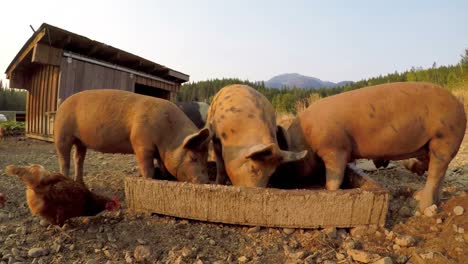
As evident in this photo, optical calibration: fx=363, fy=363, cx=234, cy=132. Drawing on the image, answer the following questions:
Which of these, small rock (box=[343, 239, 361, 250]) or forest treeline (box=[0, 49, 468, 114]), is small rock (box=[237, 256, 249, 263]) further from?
forest treeline (box=[0, 49, 468, 114])

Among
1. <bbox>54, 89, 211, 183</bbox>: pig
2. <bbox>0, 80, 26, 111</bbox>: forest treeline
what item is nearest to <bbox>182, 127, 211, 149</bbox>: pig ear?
<bbox>54, 89, 211, 183</bbox>: pig

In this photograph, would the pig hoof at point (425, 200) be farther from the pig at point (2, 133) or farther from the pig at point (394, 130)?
the pig at point (2, 133)

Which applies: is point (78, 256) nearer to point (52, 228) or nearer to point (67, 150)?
point (52, 228)

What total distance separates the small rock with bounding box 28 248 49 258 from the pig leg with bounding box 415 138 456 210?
3073 mm

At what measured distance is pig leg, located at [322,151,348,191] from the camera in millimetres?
3326

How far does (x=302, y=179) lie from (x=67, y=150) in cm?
272

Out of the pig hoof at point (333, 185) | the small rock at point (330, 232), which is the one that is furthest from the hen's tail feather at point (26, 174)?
the pig hoof at point (333, 185)

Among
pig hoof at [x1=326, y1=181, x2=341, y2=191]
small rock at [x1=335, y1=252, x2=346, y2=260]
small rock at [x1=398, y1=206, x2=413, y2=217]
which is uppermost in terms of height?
pig hoof at [x1=326, y1=181, x2=341, y2=191]

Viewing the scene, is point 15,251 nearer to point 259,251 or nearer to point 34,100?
point 259,251

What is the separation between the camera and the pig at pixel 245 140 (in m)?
3.21

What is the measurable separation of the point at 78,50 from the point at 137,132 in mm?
7704

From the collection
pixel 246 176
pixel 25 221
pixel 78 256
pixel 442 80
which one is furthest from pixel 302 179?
pixel 442 80

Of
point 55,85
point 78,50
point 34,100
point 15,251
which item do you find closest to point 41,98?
point 34,100

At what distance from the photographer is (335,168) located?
3.35m
